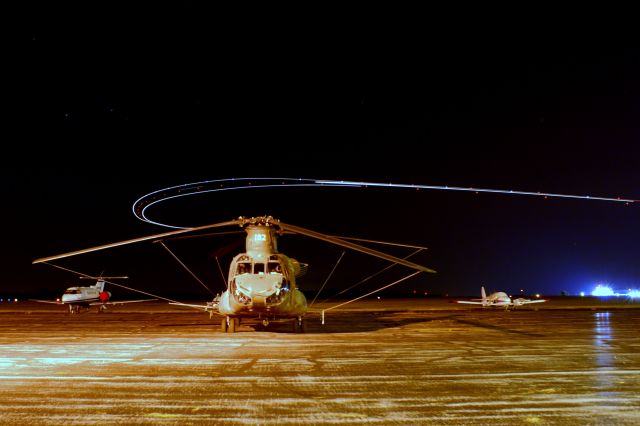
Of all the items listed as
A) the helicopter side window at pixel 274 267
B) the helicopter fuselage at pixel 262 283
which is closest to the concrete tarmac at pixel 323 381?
the helicopter fuselage at pixel 262 283

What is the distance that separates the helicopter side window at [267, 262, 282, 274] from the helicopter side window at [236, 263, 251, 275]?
2.60 feet

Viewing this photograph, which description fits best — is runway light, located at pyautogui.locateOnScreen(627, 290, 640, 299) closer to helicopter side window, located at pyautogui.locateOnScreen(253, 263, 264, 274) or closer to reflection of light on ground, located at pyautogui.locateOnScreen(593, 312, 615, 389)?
reflection of light on ground, located at pyautogui.locateOnScreen(593, 312, 615, 389)

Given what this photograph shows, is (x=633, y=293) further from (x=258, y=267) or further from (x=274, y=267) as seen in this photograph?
(x=258, y=267)

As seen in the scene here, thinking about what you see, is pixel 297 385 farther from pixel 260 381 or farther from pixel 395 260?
pixel 395 260

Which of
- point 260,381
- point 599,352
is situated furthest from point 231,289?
point 599,352

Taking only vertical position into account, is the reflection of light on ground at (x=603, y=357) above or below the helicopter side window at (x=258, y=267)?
below

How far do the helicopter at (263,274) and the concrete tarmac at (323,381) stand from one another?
170 centimetres

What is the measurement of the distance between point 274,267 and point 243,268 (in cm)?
121

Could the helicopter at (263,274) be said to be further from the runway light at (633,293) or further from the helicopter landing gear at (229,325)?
the runway light at (633,293)

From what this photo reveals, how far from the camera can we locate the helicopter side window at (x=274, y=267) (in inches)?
793

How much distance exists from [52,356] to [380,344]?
970 centimetres

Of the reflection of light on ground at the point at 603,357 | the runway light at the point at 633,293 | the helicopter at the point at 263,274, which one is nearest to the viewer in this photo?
the reflection of light on ground at the point at 603,357

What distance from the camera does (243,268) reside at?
66.1ft

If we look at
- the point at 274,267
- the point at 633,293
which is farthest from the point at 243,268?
the point at 633,293
